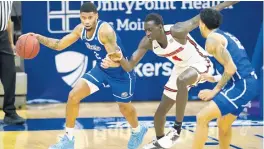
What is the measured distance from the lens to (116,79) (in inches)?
264

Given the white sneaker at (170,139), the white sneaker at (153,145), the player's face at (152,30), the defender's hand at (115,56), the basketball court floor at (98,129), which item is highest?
the player's face at (152,30)

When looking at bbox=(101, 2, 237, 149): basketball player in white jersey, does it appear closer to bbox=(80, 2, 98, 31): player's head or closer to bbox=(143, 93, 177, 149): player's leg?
bbox=(143, 93, 177, 149): player's leg

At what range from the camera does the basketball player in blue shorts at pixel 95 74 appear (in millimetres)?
6516

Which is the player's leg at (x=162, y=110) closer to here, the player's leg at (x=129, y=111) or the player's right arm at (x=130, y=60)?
the player's leg at (x=129, y=111)

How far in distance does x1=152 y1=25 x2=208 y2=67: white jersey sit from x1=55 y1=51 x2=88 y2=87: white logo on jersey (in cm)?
374

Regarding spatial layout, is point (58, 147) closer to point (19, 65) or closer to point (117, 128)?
point (117, 128)

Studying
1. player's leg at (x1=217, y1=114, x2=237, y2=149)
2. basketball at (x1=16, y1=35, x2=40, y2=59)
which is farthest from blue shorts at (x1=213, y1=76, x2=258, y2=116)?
basketball at (x1=16, y1=35, x2=40, y2=59)

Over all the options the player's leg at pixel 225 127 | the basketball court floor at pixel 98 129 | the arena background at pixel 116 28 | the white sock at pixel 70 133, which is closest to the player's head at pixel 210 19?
the player's leg at pixel 225 127

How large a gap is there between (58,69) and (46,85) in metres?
0.34

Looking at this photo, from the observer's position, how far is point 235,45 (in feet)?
19.1

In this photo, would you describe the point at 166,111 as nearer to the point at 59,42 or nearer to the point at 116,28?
the point at 59,42

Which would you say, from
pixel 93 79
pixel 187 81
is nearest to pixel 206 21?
pixel 187 81

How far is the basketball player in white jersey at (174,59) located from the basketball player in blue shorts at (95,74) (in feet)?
0.69

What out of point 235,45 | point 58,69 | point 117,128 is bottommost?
point 117,128
